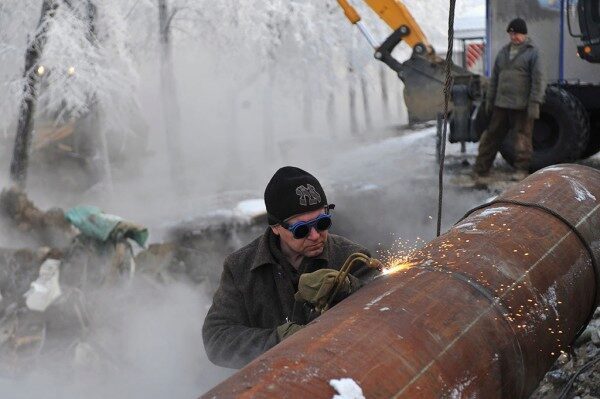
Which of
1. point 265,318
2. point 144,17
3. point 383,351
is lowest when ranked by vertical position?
point 265,318

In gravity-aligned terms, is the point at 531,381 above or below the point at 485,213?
below

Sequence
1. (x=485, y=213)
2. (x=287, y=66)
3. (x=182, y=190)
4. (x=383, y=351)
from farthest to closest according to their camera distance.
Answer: (x=287, y=66) < (x=182, y=190) < (x=485, y=213) < (x=383, y=351)

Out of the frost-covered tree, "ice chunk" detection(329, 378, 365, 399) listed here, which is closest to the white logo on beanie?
"ice chunk" detection(329, 378, 365, 399)

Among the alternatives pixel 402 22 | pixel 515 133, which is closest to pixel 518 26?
pixel 515 133

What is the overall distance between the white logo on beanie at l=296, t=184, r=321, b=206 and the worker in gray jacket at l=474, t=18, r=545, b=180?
7.28 m

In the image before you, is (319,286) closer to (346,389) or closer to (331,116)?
(346,389)

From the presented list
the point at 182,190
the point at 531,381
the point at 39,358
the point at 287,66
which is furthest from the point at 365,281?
the point at 287,66

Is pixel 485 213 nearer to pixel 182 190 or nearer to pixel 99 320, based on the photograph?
pixel 99 320

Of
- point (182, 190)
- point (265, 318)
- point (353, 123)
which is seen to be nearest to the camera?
point (265, 318)

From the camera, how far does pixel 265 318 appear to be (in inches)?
115

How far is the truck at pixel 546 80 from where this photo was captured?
419 inches

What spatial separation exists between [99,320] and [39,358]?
67cm

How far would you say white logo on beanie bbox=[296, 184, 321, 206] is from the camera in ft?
9.04

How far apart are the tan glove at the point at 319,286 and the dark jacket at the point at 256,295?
212 mm
